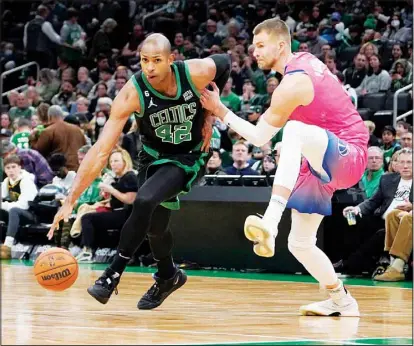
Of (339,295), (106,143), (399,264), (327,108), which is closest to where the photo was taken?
(327,108)

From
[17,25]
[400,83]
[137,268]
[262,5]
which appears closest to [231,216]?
[137,268]

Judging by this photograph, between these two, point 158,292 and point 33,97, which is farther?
point 33,97

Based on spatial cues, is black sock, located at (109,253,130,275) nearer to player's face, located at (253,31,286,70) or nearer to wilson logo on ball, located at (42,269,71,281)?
wilson logo on ball, located at (42,269,71,281)

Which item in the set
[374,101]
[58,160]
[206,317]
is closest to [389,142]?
[374,101]

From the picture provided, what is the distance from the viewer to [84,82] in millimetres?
21328

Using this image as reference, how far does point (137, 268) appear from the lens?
13531 millimetres

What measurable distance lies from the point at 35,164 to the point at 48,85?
596 centimetres

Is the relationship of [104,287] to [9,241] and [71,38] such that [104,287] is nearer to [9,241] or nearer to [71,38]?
[9,241]

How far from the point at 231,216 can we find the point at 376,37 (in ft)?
19.8

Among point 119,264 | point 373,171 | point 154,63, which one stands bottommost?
point 373,171

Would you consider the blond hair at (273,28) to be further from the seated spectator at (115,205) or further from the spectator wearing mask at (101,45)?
the spectator wearing mask at (101,45)

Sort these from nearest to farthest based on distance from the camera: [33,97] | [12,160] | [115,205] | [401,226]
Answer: [401,226], [115,205], [12,160], [33,97]

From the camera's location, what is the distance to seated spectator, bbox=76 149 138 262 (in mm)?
13570

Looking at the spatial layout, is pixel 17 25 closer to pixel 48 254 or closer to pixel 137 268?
pixel 137 268
